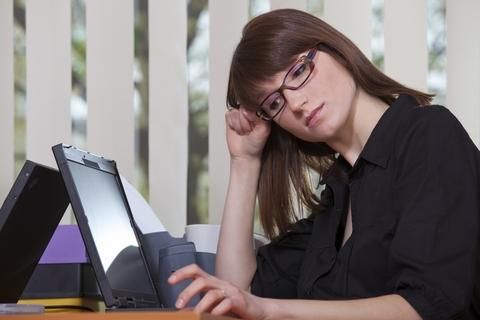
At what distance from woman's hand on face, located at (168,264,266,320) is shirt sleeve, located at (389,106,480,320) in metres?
0.34

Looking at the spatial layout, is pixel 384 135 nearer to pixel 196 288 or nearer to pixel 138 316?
pixel 196 288

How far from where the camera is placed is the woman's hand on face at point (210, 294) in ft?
3.70

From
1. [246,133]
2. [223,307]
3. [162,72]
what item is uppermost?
[162,72]

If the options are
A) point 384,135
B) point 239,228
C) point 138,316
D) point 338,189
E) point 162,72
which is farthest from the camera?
point 162,72

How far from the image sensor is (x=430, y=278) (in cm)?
142

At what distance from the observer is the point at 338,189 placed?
72.4 inches

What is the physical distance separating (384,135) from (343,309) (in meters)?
0.42

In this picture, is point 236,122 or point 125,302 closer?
point 125,302

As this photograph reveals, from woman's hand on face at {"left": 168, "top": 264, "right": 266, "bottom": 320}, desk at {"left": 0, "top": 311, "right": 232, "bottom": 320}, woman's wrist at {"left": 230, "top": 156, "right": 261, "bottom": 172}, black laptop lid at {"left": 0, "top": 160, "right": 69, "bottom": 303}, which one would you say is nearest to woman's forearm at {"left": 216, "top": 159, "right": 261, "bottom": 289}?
woman's wrist at {"left": 230, "top": 156, "right": 261, "bottom": 172}

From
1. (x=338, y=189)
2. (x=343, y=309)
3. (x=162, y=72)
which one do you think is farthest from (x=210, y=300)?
(x=162, y=72)

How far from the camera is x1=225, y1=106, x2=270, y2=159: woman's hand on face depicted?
1932 millimetres

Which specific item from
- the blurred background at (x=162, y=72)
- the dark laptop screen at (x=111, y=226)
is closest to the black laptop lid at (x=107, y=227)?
the dark laptop screen at (x=111, y=226)

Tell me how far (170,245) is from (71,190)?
0.49 metres

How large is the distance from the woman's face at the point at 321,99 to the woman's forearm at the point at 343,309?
0.42 m
